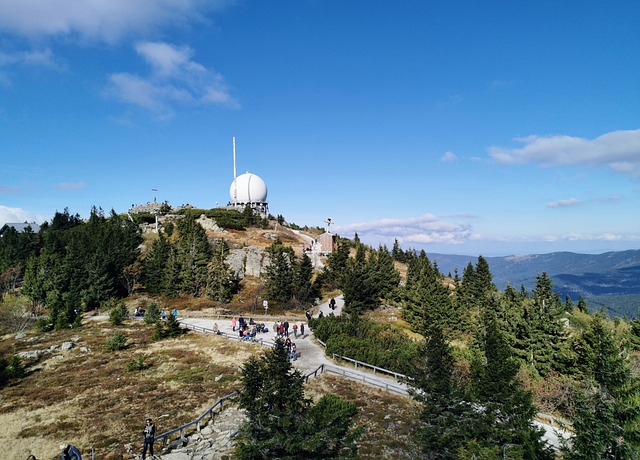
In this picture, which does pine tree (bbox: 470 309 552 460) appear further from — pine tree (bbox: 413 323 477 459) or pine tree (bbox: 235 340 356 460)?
pine tree (bbox: 235 340 356 460)

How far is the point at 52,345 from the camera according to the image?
33.9 metres

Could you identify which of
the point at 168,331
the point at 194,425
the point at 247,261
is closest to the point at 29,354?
the point at 168,331

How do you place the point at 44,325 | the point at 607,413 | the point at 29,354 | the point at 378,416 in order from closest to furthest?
the point at 607,413, the point at 378,416, the point at 29,354, the point at 44,325

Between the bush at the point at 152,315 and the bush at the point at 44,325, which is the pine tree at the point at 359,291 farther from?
the bush at the point at 44,325

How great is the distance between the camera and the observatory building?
93188 mm

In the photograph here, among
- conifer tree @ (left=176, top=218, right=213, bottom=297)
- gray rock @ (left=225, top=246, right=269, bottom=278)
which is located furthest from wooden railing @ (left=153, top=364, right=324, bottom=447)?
gray rock @ (left=225, top=246, right=269, bottom=278)

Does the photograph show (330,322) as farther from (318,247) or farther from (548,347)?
(318,247)

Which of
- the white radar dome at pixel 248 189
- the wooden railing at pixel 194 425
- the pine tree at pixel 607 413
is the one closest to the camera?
Result: the pine tree at pixel 607 413

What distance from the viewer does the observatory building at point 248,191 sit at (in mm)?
93188

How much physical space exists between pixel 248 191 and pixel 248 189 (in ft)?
1.74

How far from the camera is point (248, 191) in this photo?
93.0m

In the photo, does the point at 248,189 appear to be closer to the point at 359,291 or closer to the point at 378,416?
the point at 359,291

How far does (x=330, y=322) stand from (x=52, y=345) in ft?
88.3

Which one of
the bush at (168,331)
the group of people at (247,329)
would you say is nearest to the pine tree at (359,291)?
the group of people at (247,329)
